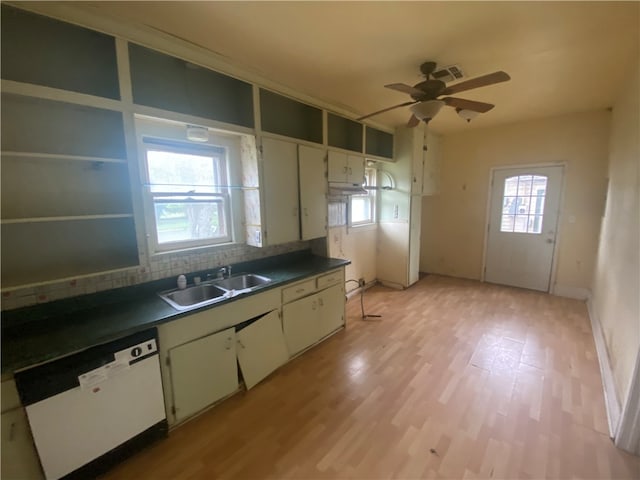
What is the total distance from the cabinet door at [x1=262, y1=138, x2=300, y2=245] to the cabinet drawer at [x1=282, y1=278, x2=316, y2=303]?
1.53 ft

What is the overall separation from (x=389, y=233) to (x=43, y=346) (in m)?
4.15

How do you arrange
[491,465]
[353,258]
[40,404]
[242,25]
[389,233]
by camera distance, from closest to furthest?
[40,404] → [491,465] → [242,25] → [353,258] → [389,233]

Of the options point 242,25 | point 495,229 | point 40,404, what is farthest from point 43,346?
point 495,229

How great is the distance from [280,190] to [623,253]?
304cm

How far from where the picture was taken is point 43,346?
139cm

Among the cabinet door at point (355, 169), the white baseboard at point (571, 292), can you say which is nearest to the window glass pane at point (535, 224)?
the white baseboard at point (571, 292)

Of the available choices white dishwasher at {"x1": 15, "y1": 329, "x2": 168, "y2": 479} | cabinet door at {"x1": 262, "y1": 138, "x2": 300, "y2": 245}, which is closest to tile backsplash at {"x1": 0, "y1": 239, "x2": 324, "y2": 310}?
cabinet door at {"x1": 262, "y1": 138, "x2": 300, "y2": 245}

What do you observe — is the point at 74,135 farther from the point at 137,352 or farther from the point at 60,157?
the point at 137,352

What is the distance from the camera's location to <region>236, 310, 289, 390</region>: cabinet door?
223 cm

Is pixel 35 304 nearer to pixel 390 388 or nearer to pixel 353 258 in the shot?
pixel 390 388

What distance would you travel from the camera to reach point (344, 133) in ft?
11.8

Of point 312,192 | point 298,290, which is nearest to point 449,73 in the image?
point 312,192

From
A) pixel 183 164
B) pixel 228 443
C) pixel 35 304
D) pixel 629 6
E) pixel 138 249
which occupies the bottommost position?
pixel 228 443

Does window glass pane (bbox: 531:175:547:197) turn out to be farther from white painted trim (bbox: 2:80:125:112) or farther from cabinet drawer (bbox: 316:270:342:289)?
white painted trim (bbox: 2:80:125:112)
